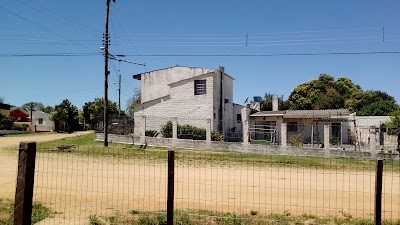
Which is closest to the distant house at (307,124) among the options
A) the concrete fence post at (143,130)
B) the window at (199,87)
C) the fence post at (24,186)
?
the window at (199,87)

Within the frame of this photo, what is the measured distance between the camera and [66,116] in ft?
175

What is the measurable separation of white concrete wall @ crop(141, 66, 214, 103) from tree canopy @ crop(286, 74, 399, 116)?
2260 centimetres

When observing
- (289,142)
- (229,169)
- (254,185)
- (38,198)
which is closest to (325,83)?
(289,142)

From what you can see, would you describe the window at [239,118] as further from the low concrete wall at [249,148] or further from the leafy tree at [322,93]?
the leafy tree at [322,93]

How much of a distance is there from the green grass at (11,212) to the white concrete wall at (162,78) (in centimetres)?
2941

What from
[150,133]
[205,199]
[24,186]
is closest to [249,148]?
[150,133]

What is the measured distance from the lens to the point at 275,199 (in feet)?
32.5

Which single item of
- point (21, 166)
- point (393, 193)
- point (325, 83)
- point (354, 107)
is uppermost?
point (325, 83)

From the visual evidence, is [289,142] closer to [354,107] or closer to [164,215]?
[164,215]

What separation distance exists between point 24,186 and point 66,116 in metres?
51.5

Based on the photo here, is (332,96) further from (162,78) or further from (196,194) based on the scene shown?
(196,194)

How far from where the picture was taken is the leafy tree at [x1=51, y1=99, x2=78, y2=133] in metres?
A: 52.8

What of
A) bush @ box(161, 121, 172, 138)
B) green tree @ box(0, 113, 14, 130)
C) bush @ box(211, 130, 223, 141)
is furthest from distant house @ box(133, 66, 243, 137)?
green tree @ box(0, 113, 14, 130)

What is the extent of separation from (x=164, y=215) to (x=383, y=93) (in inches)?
2140
